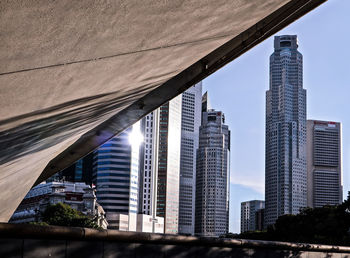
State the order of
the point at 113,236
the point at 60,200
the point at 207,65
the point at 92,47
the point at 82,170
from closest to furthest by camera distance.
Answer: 1. the point at 92,47
2. the point at 113,236
3. the point at 207,65
4. the point at 60,200
5. the point at 82,170

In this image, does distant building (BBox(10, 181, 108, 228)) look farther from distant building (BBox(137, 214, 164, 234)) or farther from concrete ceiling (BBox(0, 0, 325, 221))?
concrete ceiling (BBox(0, 0, 325, 221))

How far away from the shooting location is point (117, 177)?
16525 centimetres

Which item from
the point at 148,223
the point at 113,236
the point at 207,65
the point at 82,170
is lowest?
the point at 148,223

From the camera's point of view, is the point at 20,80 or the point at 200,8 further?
the point at 200,8

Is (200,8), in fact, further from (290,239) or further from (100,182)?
(100,182)

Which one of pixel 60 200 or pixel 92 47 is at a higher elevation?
pixel 92 47

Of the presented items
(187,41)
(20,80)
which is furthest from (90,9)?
(187,41)

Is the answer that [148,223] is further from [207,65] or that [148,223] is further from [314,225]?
[207,65]

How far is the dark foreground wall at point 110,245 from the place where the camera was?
821cm


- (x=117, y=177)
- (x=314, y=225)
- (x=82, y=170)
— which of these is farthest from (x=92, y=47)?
(x=82, y=170)

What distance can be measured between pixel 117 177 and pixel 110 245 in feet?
516

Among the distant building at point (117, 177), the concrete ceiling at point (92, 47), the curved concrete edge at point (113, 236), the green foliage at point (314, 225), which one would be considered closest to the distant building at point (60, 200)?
the distant building at point (117, 177)

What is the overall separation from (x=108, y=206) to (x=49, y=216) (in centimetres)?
7630

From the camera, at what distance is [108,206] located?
6442 inches
